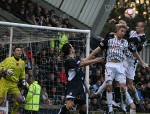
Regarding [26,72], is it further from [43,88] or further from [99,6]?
[99,6]

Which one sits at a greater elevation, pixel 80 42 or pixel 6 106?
pixel 80 42

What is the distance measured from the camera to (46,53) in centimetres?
1878

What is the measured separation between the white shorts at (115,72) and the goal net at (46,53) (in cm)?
251

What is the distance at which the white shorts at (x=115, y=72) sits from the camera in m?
15.2

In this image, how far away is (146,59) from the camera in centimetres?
2862

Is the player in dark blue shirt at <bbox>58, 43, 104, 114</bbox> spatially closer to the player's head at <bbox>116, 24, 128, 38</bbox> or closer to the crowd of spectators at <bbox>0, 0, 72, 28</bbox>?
the player's head at <bbox>116, 24, 128, 38</bbox>

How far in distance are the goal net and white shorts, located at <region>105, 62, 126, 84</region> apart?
2510 mm

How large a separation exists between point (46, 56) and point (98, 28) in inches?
404

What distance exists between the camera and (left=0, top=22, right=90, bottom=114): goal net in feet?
58.5

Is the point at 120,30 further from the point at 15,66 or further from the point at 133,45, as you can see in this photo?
the point at 15,66

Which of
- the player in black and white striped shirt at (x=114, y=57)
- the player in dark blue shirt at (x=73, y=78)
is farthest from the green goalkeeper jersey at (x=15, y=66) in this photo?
the player in black and white striped shirt at (x=114, y=57)

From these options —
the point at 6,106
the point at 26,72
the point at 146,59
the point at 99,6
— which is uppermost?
the point at 99,6

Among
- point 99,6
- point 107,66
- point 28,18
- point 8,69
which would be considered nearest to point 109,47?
point 107,66

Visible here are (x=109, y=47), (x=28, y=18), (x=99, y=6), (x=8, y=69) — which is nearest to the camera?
(x=109, y=47)
